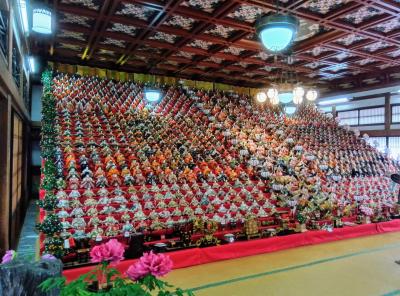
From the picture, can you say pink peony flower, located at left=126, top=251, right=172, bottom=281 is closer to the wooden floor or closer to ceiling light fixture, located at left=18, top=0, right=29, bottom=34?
the wooden floor

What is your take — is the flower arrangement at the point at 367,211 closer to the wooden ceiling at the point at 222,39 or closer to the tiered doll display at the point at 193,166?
the tiered doll display at the point at 193,166

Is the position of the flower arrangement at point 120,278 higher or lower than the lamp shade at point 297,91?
lower

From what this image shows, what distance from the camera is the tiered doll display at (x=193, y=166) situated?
256 inches

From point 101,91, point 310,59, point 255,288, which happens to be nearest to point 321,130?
point 310,59

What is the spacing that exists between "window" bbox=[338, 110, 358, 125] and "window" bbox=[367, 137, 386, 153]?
1.46 m

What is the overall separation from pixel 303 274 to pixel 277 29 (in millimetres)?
3764

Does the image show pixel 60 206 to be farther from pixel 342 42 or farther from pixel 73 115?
pixel 342 42

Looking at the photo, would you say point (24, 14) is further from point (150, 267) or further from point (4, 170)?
point (150, 267)

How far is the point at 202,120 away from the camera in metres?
11.9

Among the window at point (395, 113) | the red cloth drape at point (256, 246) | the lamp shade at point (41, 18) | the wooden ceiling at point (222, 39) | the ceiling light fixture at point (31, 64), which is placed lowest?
the red cloth drape at point (256, 246)

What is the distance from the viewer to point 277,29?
3.52 m

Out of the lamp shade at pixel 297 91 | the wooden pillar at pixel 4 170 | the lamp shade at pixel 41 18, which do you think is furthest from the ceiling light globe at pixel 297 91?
the wooden pillar at pixel 4 170

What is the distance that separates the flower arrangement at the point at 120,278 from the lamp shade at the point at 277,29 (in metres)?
2.81

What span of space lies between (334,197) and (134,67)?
8675mm
